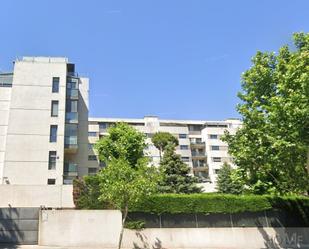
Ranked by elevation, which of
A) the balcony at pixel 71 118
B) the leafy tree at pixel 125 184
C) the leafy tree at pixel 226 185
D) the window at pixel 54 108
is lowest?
the leafy tree at pixel 125 184

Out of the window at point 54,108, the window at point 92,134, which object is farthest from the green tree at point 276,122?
the window at point 92,134

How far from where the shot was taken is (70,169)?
36.7m

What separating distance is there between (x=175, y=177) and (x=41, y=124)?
15028 mm

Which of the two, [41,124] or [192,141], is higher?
[192,141]

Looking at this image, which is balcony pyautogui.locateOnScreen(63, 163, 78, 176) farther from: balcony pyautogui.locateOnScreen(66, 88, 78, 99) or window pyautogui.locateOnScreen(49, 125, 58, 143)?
balcony pyautogui.locateOnScreen(66, 88, 78, 99)

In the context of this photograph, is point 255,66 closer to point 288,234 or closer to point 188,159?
point 288,234

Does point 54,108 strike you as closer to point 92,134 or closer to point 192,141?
point 92,134

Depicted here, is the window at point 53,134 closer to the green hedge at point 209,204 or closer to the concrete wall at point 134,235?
the concrete wall at point 134,235

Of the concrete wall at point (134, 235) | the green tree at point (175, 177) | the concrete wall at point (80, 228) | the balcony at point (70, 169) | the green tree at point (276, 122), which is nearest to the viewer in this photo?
the green tree at point (276, 122)

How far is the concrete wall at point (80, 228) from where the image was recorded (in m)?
20.0

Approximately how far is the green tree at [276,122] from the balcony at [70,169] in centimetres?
2002

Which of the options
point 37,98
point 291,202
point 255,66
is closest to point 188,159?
point 37,98

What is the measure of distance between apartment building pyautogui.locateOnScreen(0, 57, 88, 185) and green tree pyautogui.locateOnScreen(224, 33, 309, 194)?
68.1ft

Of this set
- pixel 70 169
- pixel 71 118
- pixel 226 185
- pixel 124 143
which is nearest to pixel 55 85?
pixel 71 118
